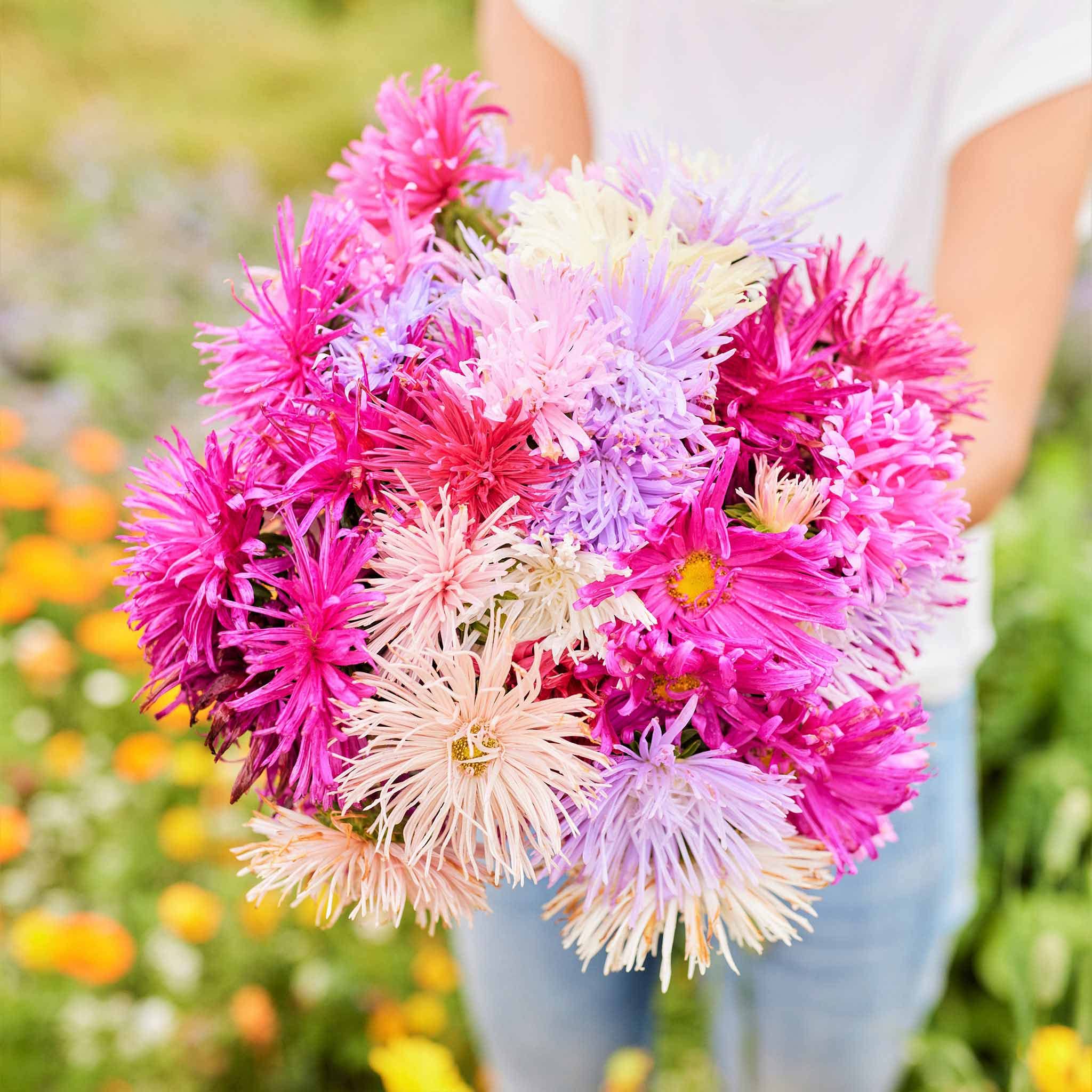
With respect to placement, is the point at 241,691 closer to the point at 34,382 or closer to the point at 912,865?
the point at 912,865

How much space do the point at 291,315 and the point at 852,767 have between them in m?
0.29

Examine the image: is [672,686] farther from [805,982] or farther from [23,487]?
[23,487]

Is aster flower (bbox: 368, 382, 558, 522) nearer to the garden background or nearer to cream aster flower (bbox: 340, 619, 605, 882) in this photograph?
cream aster flower (bbox: 340, 619, 605, 882)

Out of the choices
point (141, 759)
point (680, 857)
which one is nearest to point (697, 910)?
point (680, 857)

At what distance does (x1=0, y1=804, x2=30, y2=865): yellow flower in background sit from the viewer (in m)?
1.12

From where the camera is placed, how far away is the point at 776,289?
0.44 meters

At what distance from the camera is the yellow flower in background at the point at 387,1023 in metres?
1.18

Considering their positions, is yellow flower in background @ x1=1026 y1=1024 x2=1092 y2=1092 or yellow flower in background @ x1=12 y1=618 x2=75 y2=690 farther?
yellow flower in background @ x1=12 y1=618 x2=75 y2=690

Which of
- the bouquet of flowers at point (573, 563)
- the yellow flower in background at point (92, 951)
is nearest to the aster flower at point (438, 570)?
the bouquet of flowers at point (573, 563)

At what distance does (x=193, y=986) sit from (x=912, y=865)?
32.6 inches

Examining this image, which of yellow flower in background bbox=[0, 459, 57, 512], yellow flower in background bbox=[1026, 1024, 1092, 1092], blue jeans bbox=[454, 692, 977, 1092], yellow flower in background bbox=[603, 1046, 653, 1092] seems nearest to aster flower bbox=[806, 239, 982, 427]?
blue jeans bbox=[454, 692, 977, 1092]

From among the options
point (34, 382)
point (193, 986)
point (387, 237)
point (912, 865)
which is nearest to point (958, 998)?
point (912, 865)

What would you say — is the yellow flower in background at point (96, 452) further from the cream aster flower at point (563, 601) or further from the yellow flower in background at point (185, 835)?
the cream aster flower at point (563, 601)

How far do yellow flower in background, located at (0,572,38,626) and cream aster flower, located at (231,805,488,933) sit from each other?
1.07 metres
